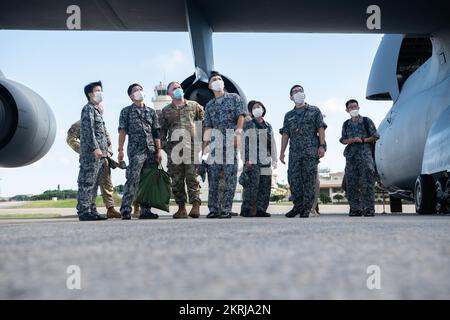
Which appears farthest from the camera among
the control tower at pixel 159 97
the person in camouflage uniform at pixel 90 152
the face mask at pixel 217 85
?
the control tower at pixel 159 97

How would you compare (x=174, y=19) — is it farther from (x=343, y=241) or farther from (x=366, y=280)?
(x=366, y=280)

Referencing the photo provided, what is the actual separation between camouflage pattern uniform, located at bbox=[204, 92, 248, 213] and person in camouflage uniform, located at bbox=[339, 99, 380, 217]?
1977 millimetres

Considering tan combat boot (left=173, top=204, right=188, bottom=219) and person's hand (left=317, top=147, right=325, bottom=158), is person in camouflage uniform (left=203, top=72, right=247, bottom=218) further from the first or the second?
person's hand (left=317, top=147, right=325, bottom=158)

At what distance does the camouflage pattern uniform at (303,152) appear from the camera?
7512mm

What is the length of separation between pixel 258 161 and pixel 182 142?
145cm

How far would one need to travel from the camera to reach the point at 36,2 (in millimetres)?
7172

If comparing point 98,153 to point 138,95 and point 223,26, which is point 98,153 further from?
point 223,26

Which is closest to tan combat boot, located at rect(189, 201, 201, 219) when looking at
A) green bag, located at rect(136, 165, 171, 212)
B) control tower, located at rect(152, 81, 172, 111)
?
green bag, located at rect(136, 165, 171, 212)

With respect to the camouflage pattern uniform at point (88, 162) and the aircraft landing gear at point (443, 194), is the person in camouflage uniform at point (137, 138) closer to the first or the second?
the camouflage pattern uniform at point (88, 162)

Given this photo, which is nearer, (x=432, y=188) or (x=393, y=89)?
(x=432, y=188)

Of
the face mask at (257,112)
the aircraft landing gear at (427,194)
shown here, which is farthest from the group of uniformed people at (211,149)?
the aircraft landing gear at (427,194)

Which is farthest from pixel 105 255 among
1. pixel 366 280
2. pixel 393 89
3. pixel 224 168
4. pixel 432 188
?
pixel 393 89

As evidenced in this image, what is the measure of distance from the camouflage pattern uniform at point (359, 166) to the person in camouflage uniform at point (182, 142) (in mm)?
2278
